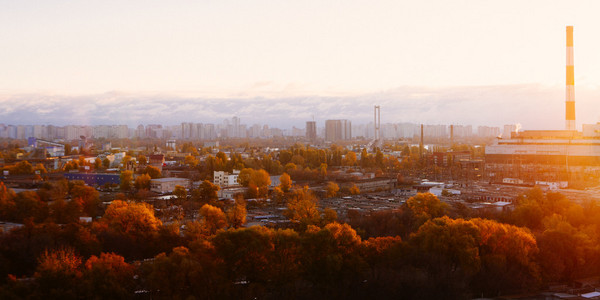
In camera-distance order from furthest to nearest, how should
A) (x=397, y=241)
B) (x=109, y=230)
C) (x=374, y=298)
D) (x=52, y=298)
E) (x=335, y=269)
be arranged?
(x=109, y=230), (x=397, y=241), (x=335, y=269), (x=374, y=298), (x=52, y=298)

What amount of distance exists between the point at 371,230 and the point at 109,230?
103 inches

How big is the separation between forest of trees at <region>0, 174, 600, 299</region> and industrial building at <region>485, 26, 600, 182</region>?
750cm

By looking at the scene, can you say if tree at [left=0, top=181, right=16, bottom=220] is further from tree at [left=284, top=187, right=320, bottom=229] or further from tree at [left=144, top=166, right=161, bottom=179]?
tree at [left=144, top=166, right=161, bottom=179]

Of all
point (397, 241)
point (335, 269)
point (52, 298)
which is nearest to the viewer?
point (52, 298)

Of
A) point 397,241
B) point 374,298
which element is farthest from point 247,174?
point 374,298

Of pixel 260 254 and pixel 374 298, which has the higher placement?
pixel 260 254

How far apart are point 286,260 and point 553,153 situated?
1247 centimetres

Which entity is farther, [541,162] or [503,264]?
[541,162]

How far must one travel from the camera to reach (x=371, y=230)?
5.70 m

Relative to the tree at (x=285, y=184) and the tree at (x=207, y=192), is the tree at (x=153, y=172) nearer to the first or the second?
the tree at (x=285, y=184)

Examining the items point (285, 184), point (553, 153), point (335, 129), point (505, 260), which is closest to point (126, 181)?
point (285, 184)

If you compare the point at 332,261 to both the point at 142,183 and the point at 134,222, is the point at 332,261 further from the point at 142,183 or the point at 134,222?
the point at 142,183

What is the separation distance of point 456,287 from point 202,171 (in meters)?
10.4

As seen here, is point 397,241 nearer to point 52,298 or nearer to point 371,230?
point 371,230
